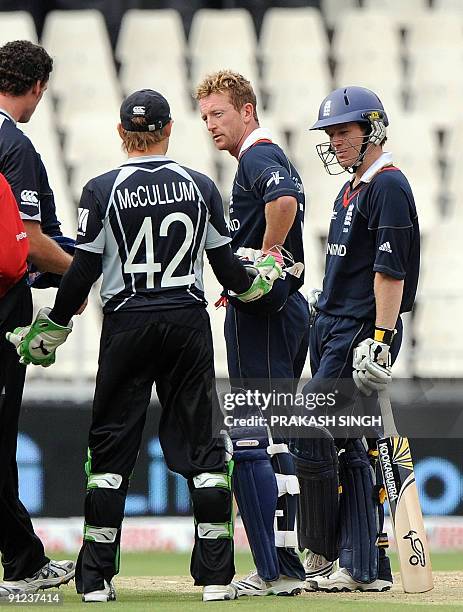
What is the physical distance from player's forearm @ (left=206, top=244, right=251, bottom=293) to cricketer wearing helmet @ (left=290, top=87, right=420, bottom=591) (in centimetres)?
59

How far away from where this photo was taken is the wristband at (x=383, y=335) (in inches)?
213

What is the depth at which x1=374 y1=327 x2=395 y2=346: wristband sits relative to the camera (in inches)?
213

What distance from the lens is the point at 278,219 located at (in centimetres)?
545

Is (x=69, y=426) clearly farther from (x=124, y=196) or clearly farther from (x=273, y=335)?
(x=124, y=196)

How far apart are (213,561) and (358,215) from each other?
1562 mm

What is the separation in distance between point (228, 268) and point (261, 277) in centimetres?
18

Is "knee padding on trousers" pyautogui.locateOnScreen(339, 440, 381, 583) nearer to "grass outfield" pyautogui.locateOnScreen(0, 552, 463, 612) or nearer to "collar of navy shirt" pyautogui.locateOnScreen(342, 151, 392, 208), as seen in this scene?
"grass outfield" pyautogui.locateOnScreen(0, 552, 463, 612)

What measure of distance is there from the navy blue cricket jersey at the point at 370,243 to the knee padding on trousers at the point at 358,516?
62 centimetres

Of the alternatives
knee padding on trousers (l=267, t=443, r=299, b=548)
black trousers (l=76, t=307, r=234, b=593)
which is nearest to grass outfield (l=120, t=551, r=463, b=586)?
knee padding on trousers (l=267, t=443, r=299, b=548)

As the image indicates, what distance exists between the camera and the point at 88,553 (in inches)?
197

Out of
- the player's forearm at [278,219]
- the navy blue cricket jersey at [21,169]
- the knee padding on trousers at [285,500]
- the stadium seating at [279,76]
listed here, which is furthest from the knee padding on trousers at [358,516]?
the stadium seating at [279,76]

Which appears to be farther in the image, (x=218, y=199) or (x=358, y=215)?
(x=358, y=215)

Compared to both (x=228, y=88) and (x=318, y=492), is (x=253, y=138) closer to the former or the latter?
(x=228, y=88)

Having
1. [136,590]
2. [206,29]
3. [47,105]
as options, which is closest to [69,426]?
[136,590]
